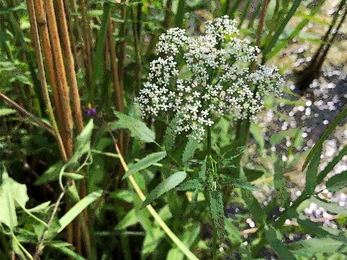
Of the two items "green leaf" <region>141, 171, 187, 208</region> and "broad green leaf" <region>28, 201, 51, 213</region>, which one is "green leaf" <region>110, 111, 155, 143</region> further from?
"broad green leaf" <region>28, 201, 51, 213</region>

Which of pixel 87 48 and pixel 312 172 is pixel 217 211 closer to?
pixel 312 172

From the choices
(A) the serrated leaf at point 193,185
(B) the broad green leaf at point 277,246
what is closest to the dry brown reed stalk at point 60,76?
(A) the serrated leaf at point 193,185

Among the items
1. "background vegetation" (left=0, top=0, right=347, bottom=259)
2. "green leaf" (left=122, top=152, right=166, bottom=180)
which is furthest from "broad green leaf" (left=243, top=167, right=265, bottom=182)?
"green leaf" (left=122, top=152, right=166, bottom=180)

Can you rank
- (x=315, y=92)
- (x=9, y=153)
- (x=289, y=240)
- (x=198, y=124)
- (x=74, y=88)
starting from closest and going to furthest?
(x=198, y=124), (x=74, y=88), (x=9, y=153), (x=289, y=240), (x=315, y=92)

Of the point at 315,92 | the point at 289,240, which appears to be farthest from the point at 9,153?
the point at 315,92

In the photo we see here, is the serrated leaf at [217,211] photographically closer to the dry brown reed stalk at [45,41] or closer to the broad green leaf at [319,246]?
the broad green leaf at [319,246]

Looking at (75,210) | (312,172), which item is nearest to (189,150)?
(312,172)

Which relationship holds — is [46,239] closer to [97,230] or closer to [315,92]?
[97,230]
